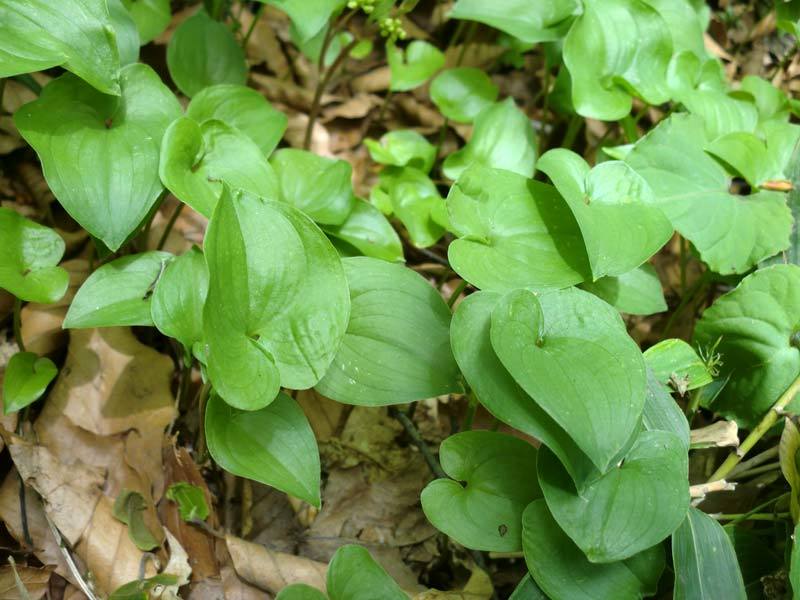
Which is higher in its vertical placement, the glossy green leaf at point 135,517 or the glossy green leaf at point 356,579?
the glossy green leaf at point 356,579

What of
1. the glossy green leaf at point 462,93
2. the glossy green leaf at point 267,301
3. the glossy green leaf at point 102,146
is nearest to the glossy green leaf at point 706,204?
the glossy green leaf at point 462,93

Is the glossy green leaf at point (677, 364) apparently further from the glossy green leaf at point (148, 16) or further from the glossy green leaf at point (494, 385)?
the glossy green leaf at point (148, 16)

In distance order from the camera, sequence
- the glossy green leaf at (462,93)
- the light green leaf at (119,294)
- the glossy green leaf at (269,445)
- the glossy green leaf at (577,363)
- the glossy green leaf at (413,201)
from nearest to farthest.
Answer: the glossy green leaf at (577,363)
the glossy green leaf at (269,445)
the light green leaf at (119,294)
the glossy green leaf at (413,201)
the glossy green leaf at (462,93)

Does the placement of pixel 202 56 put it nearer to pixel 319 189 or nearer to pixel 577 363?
A: pixel 319 189

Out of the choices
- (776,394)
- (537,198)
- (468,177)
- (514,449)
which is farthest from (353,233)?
(776,394)

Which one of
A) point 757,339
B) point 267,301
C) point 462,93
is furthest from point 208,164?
point 757,339

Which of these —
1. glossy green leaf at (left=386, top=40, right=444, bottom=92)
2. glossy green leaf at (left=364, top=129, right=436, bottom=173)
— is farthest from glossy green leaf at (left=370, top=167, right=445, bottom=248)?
glossy green leaf at (left=386, top=40, right=444, bottom=92)

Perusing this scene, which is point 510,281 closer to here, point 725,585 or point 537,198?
point 537,198
